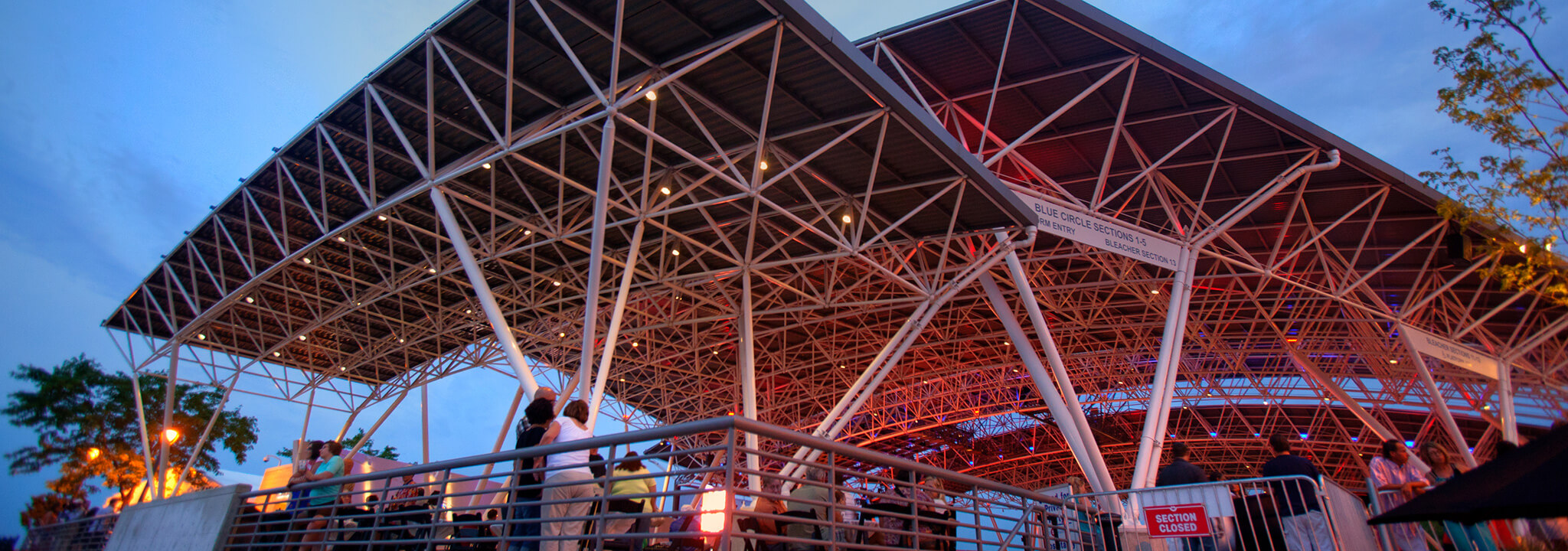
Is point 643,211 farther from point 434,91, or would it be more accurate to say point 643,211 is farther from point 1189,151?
point 1189,151

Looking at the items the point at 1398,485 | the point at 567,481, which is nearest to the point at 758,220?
the point at 567,481

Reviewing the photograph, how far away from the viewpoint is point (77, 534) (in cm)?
1697

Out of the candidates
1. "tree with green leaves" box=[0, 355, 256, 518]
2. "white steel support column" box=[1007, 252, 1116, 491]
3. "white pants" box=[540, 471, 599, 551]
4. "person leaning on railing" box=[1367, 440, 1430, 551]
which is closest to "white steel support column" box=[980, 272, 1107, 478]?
"white steel support column" box=[1007, 252, 1116, 491]

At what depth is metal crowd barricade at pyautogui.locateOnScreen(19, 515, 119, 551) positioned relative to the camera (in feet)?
51.6

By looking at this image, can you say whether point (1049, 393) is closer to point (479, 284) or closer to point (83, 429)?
point (479, 284)

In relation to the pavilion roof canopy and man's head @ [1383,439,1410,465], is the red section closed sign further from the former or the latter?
the pavilion roof canopy

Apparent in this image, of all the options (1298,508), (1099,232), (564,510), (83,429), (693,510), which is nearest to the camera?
(693,510)

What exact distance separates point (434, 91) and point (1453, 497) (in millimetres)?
16833

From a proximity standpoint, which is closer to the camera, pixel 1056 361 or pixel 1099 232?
pixel 1099 232

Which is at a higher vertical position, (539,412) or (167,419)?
(167,419)

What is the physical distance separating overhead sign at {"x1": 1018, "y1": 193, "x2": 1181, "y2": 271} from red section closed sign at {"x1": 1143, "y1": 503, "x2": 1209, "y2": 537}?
7952 mm

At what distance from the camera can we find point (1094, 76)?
64.2ft

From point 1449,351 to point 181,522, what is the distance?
110 feet

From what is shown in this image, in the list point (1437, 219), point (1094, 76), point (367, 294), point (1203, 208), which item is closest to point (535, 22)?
point (1094, 76)
